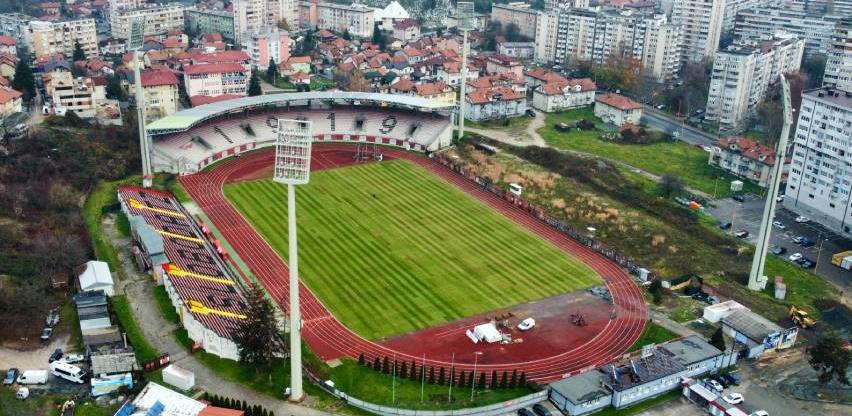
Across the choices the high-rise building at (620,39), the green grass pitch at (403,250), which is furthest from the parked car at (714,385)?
the high-rise building at (620,39)

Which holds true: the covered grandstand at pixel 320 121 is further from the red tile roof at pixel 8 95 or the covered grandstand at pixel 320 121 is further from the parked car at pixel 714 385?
the parked car at pixel 714 385

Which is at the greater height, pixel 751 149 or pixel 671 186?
pixel 751 149

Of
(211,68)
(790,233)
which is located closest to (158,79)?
(211,68)

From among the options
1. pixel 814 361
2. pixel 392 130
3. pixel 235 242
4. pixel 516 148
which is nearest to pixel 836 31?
pixel 516 148

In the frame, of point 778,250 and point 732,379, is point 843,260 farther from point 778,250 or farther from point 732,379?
point 732,379

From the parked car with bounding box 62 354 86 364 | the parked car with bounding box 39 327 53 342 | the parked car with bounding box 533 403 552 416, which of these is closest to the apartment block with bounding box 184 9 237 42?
the parked car with bounding box 39 327 53 342

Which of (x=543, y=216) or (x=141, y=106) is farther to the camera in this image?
(x=141, y=106)

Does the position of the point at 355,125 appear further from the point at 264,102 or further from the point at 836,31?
the point at 836,31
